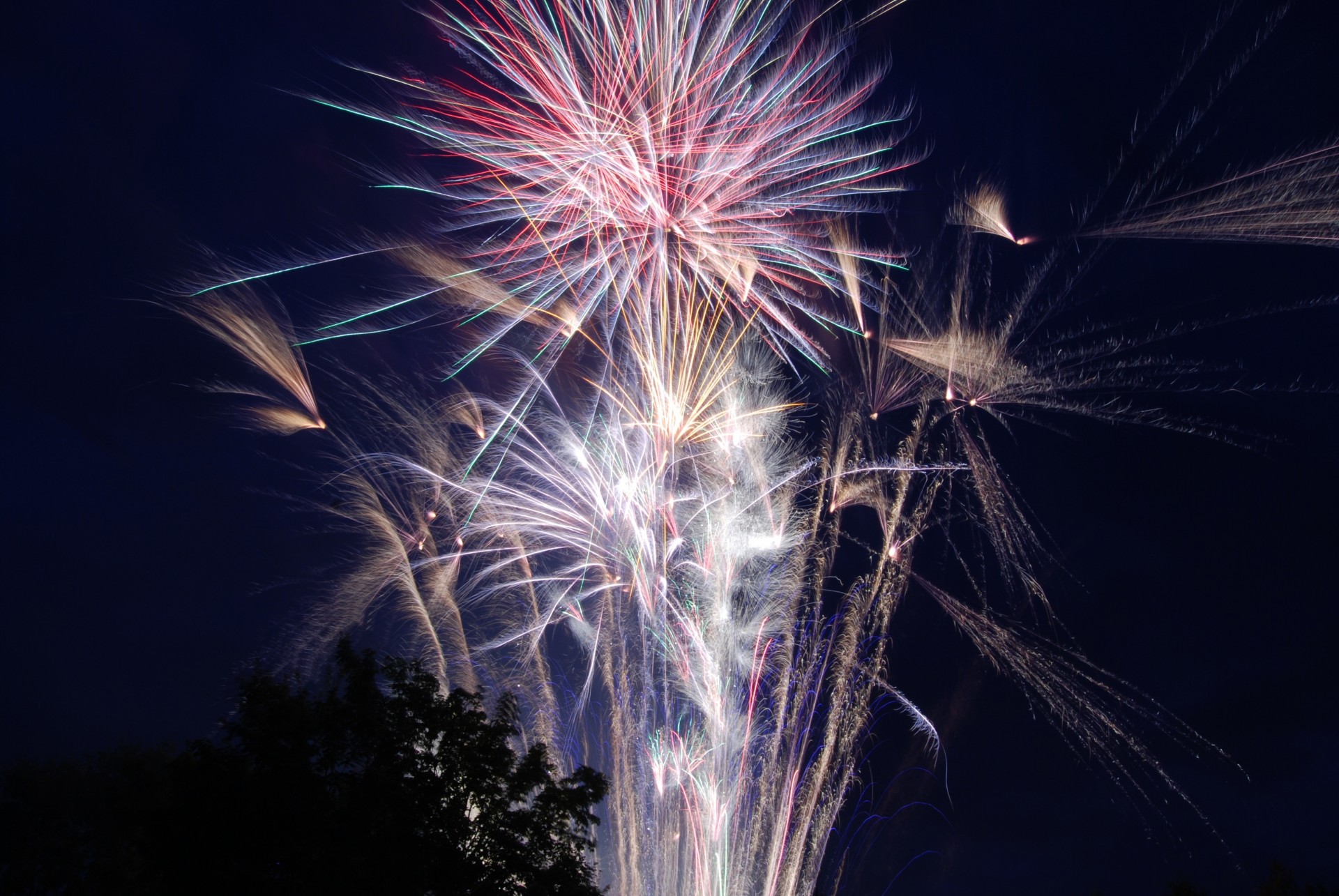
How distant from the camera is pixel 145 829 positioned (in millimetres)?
11125

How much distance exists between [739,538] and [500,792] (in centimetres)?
903

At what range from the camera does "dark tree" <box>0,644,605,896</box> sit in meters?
11.0

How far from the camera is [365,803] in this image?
11.5m

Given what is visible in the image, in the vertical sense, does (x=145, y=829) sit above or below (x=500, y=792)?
below

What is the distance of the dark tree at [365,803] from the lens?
1105cm

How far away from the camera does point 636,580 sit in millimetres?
19859

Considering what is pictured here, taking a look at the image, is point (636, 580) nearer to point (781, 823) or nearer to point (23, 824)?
point (781, 823)

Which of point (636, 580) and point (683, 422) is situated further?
point (636, 580)

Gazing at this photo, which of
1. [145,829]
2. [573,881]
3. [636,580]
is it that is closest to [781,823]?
[636,580]

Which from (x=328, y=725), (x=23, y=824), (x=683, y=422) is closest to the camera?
(x=328, y=725)

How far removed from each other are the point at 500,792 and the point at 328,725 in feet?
10.2

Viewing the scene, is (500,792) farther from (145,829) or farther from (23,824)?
(23,824)

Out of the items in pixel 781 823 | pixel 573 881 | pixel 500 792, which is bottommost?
pixel 573 881

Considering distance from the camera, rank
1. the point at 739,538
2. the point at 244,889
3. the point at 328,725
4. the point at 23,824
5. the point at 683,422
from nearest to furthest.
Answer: the point at 244,889 < the point at 328,725 < the point at 683,422 < the point at 739,538 < the point at 23,824
